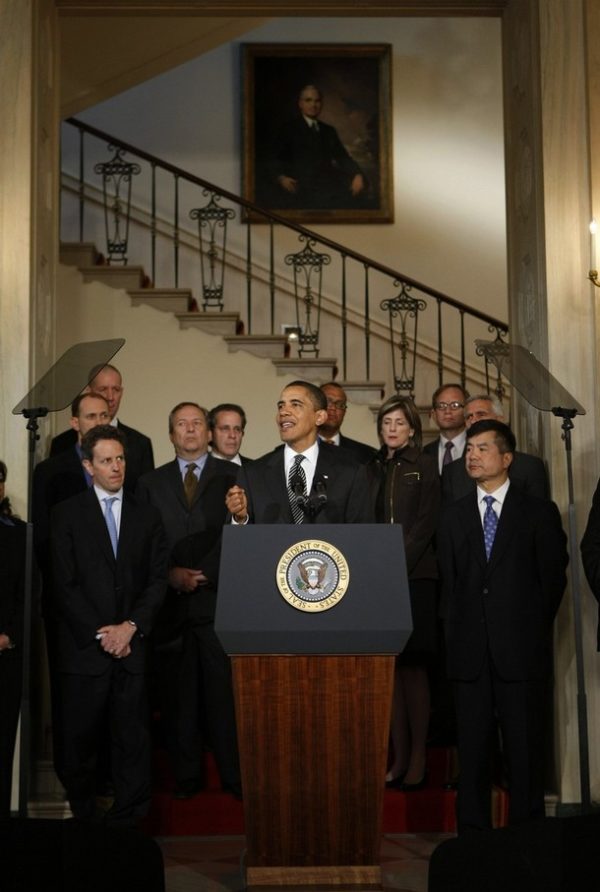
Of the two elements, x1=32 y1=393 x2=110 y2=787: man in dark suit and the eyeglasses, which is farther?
the eyeglasses

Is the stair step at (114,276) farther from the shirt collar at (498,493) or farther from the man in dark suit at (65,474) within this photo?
the shirt collar at (498,493)

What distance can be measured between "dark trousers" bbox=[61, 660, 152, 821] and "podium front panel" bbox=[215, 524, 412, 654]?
3.51 ft

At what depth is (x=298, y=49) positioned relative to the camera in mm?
10797

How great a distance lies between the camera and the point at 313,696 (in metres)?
3.91

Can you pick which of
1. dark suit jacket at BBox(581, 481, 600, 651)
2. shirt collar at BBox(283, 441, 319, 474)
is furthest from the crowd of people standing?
dark suit jacket at BBox(581, 481, 600, 651)

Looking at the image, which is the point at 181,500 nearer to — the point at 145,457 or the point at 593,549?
Answer: the point at 145,457

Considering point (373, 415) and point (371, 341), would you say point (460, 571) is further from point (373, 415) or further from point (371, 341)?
point (371, 341)

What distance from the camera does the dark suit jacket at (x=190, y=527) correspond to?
17.0 feet

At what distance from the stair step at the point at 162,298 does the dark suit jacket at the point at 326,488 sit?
478 centimetres

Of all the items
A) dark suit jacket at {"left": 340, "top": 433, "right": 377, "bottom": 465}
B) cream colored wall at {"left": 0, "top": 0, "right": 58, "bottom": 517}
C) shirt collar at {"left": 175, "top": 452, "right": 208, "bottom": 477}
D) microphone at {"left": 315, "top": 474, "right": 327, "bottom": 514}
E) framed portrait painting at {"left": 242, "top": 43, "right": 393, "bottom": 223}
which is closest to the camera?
microphone at {"left": 315, "top": 474, "right": 327, "bottom": 514}

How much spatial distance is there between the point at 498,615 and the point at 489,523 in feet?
1.20

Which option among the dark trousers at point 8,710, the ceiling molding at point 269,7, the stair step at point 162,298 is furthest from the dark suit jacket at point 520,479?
the stair step at point 162,298

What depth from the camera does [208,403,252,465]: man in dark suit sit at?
18.9ft

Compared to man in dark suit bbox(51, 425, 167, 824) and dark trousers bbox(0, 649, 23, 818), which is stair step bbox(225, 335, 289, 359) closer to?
man in dark suit bbox(51, 425, 167, 824)
